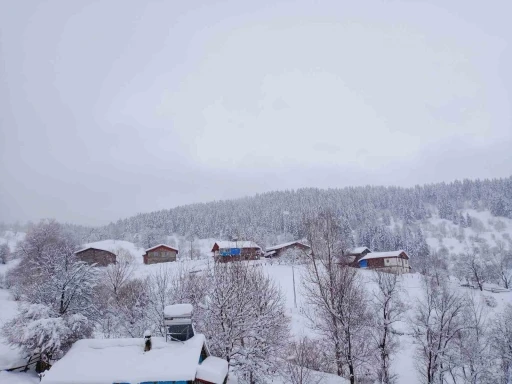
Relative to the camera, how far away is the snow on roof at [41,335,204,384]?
15172mm

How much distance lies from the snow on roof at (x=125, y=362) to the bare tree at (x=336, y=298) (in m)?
11.2

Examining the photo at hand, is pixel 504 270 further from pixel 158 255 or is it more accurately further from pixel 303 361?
pixel 303 361

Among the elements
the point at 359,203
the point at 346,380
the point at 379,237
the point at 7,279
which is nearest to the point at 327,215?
the point at 346,380

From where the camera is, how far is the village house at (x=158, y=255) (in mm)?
85438

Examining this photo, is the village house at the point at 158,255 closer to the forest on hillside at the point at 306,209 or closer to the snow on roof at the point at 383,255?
the snow on roof at the point at 383,255

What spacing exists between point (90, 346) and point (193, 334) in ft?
17.1

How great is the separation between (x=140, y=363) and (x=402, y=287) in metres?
43.1

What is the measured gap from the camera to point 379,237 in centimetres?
12162

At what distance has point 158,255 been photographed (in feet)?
283

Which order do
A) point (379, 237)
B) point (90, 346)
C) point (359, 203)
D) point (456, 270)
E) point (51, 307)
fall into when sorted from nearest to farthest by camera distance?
point (90, 346) < point (51, 307) < point (456, 270) < point (379, 237) < point (359, 203)

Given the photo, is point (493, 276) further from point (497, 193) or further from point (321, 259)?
point (497, 193)

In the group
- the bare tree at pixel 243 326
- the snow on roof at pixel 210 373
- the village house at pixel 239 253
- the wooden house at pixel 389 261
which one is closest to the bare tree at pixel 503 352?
the bare tree at pixel 243 326

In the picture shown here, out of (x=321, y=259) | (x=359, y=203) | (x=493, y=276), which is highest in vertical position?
(x=359, y=203)

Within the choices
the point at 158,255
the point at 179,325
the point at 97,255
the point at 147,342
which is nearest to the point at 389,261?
the point at 158,255
